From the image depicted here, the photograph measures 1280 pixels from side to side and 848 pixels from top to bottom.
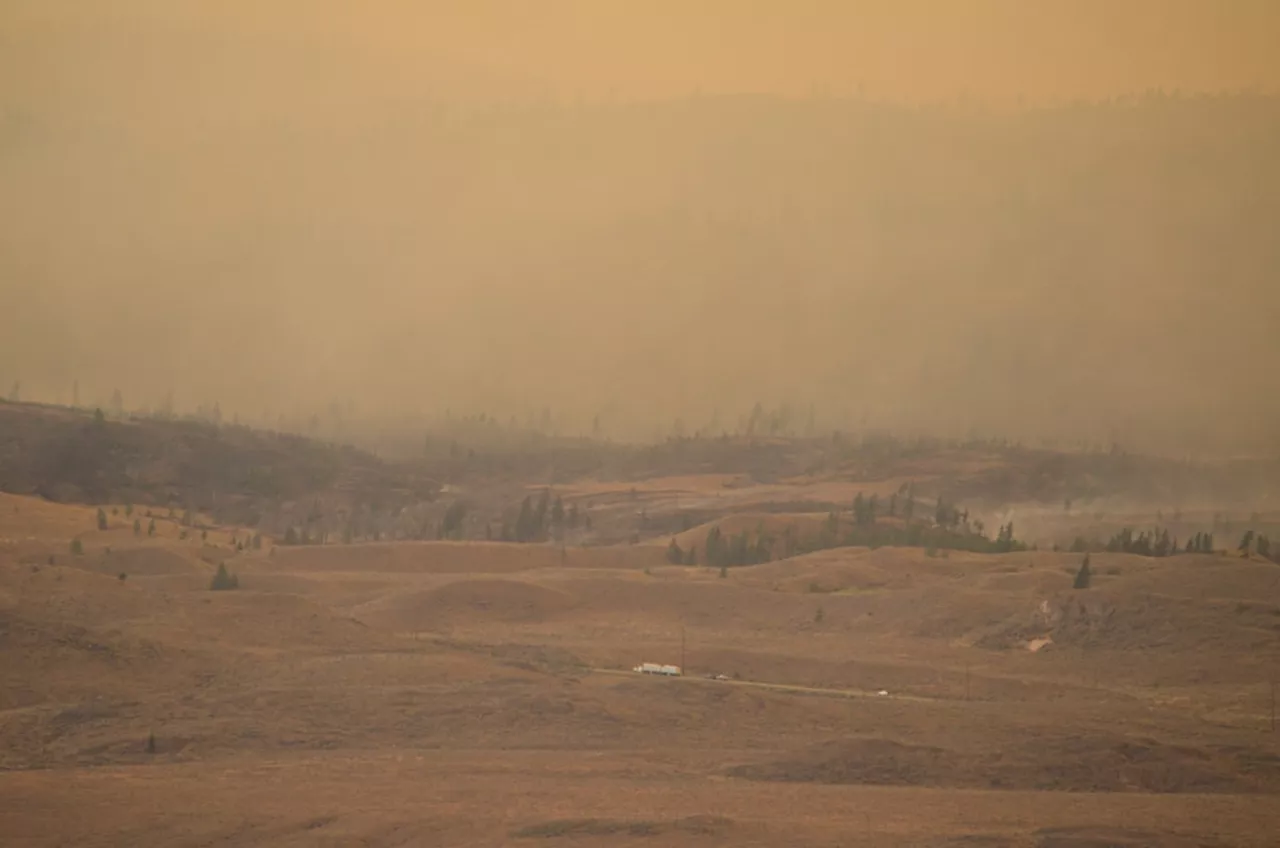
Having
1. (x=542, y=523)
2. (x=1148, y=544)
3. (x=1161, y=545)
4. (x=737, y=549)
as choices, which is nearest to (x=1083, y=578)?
(x=1161, y=545)

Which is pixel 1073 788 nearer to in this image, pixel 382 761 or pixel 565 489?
pixel 382 761

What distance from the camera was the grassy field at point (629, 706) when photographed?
88.3 feet

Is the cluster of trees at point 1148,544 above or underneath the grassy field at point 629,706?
above

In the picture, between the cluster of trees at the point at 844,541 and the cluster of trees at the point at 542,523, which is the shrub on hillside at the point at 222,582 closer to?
the cluster of trees at the point at 844,541

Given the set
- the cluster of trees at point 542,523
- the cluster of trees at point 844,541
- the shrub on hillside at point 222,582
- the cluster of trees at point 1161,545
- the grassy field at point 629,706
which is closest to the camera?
the grassy field at point 629,706

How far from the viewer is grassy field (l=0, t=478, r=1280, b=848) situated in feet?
88.3

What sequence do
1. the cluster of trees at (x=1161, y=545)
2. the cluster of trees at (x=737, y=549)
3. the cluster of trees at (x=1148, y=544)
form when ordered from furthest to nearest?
the cluster of trees at (x=737, y=549) → the cluster of trees at (x=1148, y=544) → the cluster of trees at (x=1161, y=545)

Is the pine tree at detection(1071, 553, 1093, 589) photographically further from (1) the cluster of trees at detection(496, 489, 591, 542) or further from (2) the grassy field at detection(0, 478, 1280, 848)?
(1) the cluster of trees at detection(496, 489, 591, 542)

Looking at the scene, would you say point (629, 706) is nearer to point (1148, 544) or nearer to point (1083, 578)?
point (1083, 578)

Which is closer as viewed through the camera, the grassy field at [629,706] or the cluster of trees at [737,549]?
the grassy field at [629,706]

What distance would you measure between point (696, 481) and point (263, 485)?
1990 centimetres

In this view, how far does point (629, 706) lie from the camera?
34.4 m

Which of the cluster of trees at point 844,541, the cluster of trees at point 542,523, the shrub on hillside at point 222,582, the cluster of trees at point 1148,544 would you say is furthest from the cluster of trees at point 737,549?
the shrub on hillside at point 222,582

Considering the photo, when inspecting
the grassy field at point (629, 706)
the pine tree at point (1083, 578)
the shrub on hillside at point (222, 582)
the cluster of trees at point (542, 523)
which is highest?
the cluster of trees at point (542, 523)
